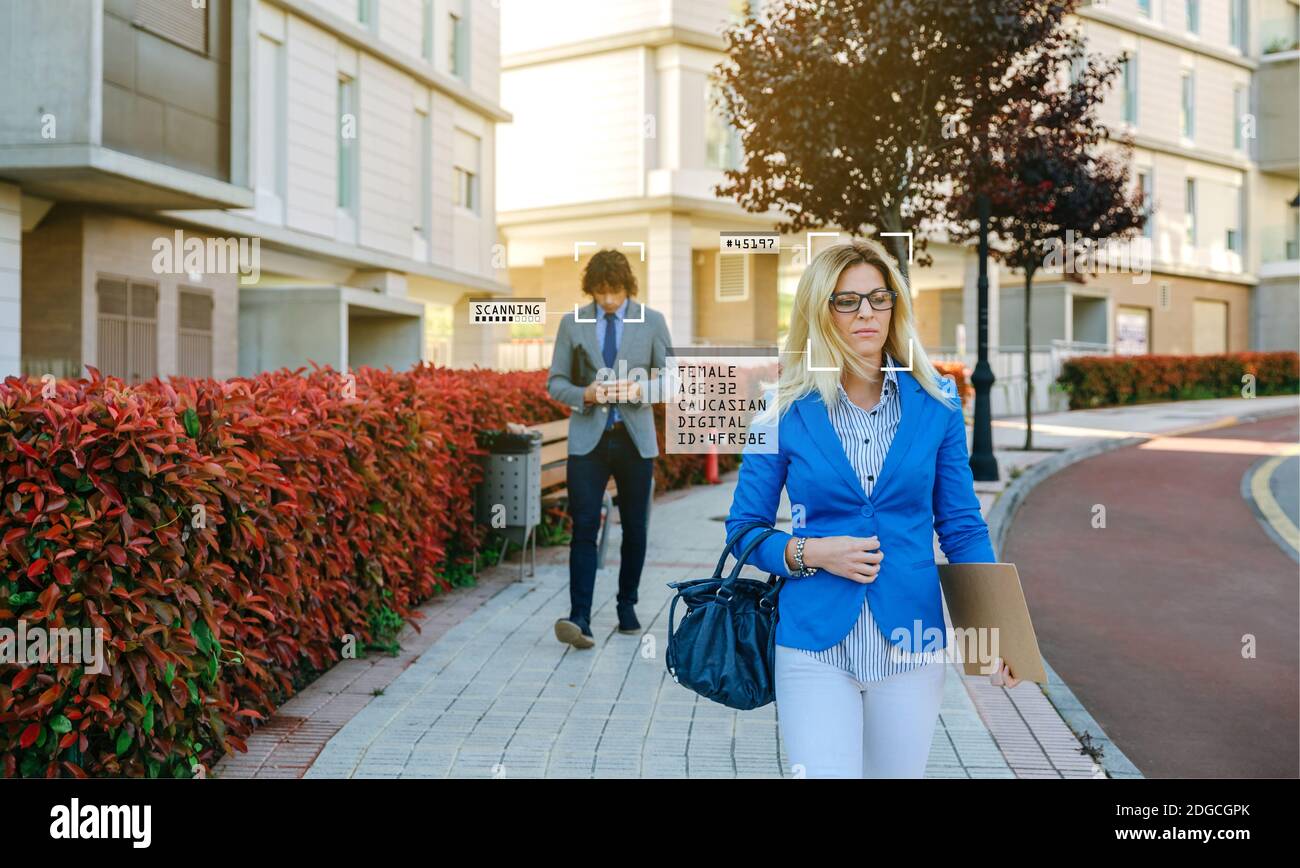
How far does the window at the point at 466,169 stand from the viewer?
28.2 meters

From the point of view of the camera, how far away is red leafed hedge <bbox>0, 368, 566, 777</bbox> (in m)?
3.90

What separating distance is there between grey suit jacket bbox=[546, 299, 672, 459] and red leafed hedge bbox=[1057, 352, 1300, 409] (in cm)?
2762

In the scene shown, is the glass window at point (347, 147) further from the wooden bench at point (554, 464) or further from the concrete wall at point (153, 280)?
the wooden bench at point (554, 464)

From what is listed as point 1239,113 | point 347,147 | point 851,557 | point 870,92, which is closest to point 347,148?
point 347,147

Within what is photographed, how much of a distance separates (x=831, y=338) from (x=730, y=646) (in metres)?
0.76

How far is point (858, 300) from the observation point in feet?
9.64

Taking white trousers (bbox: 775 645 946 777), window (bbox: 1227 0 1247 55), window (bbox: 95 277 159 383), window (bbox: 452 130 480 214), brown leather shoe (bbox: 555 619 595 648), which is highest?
window (bbox: 1227 0 1247 55)

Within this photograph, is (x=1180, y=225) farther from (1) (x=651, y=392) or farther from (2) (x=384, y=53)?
(1) (x=651, y=392)

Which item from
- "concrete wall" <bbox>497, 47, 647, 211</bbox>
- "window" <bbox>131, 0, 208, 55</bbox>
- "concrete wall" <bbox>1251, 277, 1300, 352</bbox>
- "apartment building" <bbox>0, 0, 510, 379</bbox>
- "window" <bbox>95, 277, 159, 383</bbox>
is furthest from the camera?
"concrete wall" <bbox>1251, 277, 1300, 352</bbox>

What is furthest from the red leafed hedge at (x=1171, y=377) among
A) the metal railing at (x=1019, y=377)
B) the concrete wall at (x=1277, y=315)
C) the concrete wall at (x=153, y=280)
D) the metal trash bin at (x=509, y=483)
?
the metal trash bin at (x=509, y=483)

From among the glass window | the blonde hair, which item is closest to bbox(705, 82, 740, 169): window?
the glass window

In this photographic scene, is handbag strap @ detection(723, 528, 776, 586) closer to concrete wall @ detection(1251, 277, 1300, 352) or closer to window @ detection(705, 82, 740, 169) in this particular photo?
window @ detection(705, 82, 740, 169)

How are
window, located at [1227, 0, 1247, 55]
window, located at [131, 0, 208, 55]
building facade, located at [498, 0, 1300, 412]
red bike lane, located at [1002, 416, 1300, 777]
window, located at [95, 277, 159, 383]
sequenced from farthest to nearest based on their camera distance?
window, located at [1227, 0, 1247, 55] → building facade, located at [498, 0, 1300, 412] → window, located at [95, 277, 159, 383] → window, located at [131, 0, 208, 55] → red bike lane, located at [1002, 416, 1300, 777]

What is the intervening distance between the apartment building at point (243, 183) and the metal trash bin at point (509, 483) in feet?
16.5
